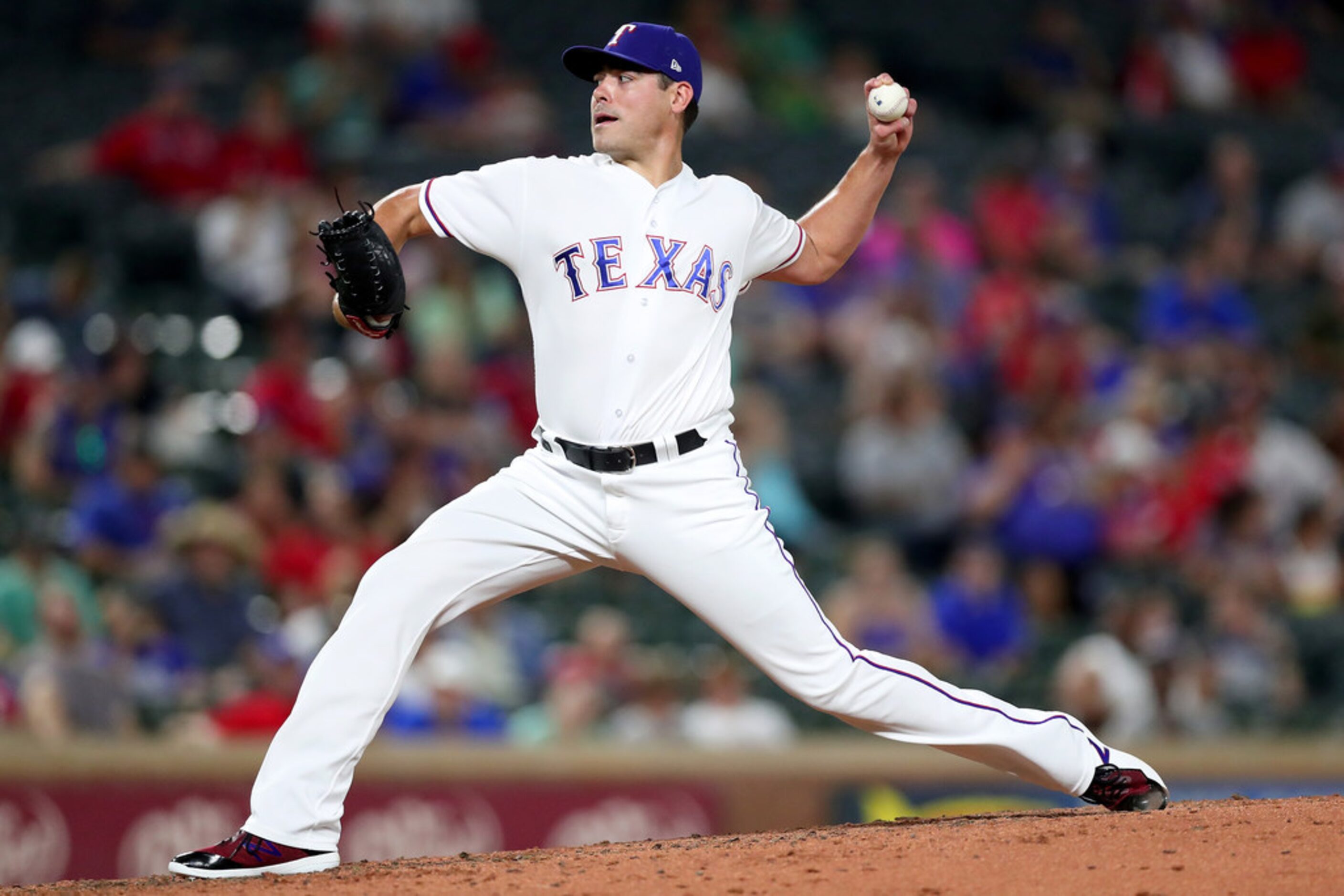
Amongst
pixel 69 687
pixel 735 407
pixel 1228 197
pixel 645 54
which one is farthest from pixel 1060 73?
pixel 645 54

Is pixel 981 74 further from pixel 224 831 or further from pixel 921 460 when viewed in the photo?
pixel 224 831

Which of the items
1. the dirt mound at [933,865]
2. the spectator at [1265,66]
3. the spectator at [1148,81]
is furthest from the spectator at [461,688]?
the spectator at [1265,66]

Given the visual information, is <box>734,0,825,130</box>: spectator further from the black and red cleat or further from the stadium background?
the black and red cleat

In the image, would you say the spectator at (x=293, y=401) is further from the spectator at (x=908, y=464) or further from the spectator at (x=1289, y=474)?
the spectator at (x=1289, y=474)

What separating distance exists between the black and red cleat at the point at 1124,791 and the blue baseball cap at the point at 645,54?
1806 millimetres

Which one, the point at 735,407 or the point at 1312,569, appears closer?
the point at 735,407

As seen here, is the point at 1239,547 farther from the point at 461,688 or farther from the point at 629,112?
the point at 629,112

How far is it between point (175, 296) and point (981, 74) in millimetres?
5524

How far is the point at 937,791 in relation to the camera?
6.43 meters

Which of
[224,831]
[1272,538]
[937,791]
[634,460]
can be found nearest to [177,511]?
[224,831]

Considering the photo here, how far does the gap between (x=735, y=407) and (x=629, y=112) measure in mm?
4165

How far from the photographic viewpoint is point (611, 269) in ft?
12.3

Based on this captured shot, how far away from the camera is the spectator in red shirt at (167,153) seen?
8.83 m

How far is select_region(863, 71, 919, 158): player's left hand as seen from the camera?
13.4 ft
